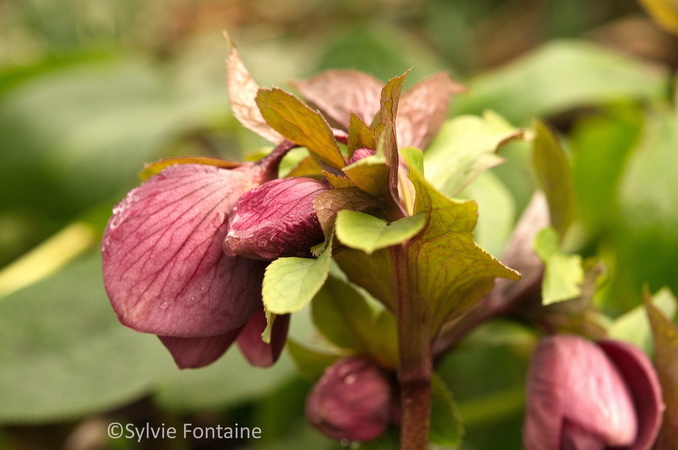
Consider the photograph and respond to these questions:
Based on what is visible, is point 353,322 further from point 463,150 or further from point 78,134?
point 78,134

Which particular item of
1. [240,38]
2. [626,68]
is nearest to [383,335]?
[626,68]

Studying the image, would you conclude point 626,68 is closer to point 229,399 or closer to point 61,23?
point 229,399

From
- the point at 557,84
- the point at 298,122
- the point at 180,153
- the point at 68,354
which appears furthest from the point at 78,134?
the point at 298,122

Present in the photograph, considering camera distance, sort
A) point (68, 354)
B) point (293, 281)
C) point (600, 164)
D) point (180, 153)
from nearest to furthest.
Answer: point (293, 281) → point (68, 354) → point (600, 164) → point (180, 153)

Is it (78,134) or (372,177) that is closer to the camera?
(372,177)

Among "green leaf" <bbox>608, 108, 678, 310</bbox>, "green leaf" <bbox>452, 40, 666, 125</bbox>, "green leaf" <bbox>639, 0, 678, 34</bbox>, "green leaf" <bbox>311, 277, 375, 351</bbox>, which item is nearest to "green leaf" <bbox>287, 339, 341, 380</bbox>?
"green leaf" <bbox>311, 277, 375, 351</bbox>

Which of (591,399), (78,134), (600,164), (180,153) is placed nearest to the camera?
(591,399)

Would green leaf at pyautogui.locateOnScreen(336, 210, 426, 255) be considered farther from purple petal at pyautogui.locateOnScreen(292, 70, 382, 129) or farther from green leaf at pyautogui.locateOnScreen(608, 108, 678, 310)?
green leaf at pyautogui.locateOnScreen(608, 108, 678, 310)

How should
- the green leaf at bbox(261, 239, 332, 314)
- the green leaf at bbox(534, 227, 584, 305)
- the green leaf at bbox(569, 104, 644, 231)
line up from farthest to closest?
1. the green leaf at bbox(569, 104, 644, 231)
2. the green leaf at bbox(534, 227, 584, 305)
3. the green leaf at bbox(261, 239, 332, 314)
